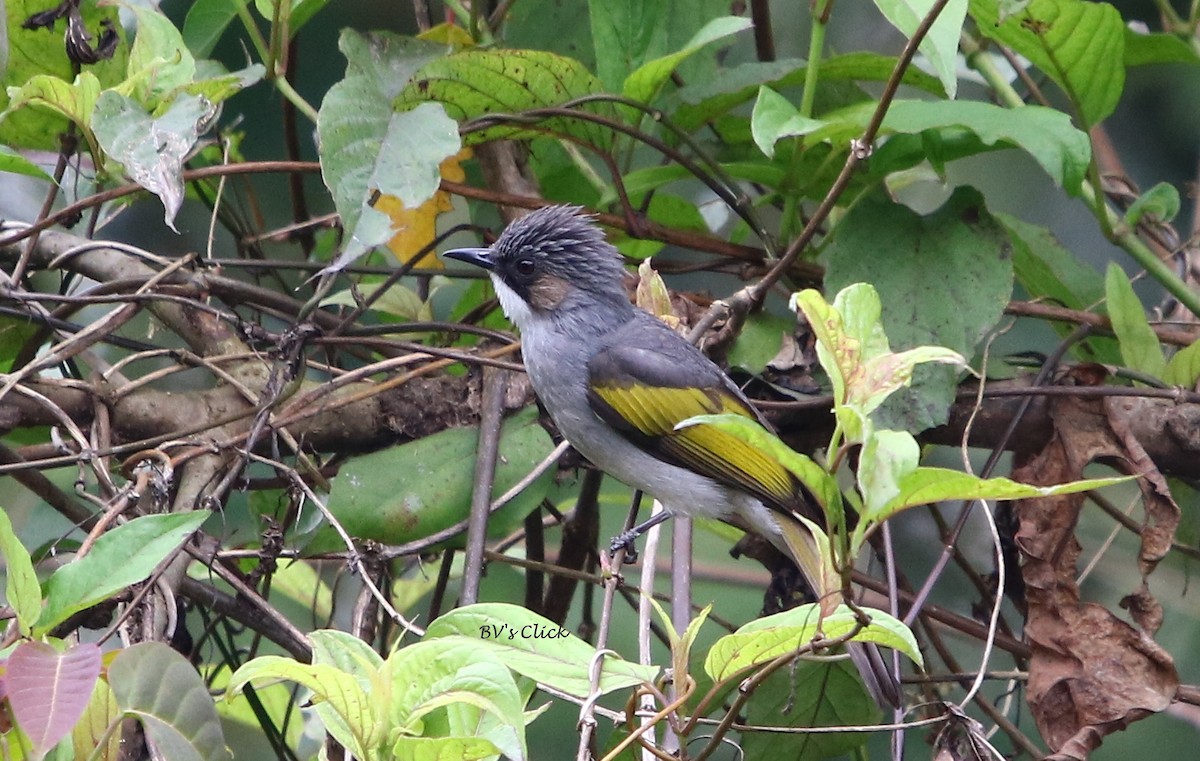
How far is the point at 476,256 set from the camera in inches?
122

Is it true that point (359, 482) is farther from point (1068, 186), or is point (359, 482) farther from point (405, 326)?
point (1068, 186)

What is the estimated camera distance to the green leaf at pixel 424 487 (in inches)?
102

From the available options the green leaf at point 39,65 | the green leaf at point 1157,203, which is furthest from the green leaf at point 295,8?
the green leaf at point 1157,203

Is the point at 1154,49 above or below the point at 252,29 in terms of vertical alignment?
below

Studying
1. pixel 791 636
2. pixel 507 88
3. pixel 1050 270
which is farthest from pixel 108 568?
pixel 1050 270

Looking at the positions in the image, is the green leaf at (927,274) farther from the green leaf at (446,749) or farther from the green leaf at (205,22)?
the green leaf at (205,22)

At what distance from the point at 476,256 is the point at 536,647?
1.58 metres

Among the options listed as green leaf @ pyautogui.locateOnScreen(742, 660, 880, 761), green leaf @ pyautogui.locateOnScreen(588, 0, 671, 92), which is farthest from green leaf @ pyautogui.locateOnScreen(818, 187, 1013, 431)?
green leaf @ pyautogui.locateOnScreen(588, 0, 671, 92)

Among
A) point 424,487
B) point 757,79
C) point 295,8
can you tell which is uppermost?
point 295,8

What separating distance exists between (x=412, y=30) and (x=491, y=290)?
1.93 m

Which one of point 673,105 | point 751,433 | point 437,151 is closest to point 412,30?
point 673,105

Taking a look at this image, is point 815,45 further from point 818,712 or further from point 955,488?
point 955,488

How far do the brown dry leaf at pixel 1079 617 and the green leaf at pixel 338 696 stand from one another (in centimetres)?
141

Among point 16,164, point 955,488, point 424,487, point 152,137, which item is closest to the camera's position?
point 955,488
